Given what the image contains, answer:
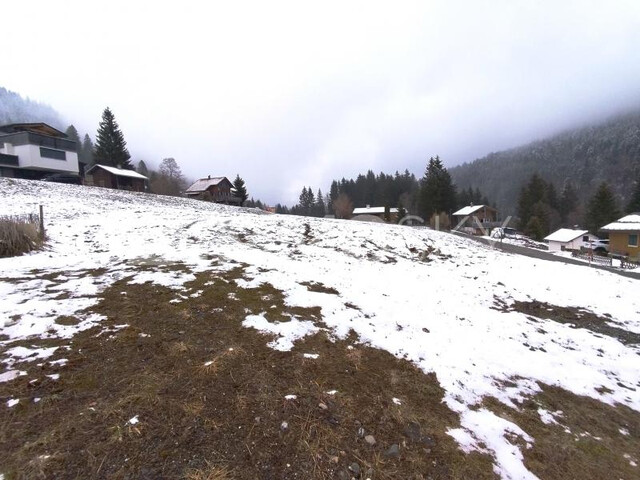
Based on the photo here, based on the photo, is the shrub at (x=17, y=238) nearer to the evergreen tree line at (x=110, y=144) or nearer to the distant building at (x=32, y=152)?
the distant building at (x=32, y=152)

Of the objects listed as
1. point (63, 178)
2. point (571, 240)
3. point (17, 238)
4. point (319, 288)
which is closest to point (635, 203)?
point (571, 240)

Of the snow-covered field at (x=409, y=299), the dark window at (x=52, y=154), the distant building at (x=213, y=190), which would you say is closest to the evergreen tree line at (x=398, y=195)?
the distant building at (x=213, y=190)

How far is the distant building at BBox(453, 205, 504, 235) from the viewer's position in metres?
66.4

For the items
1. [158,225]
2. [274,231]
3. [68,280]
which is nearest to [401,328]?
[68,280]

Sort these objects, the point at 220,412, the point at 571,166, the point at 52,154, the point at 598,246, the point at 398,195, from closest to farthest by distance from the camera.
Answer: the point at 220,412
the point at 52,154
the point at 598,246
the point at 398,195
the point at 571,166

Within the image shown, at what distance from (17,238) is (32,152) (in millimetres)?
42391

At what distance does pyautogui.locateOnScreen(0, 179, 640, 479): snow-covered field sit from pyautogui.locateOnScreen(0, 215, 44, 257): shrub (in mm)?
495

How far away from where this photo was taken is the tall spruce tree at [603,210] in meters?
57.3

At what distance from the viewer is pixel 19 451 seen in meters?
2.98

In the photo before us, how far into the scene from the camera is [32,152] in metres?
40.5

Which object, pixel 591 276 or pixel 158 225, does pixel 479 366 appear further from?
pixel 158 225

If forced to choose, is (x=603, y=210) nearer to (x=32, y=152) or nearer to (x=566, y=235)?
(x=566, y=235)

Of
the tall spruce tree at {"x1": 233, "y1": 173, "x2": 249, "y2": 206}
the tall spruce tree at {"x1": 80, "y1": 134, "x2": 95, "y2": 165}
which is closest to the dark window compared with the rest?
Result: the tall spruce tree at {"x1": 233, "y1": 173, "x2": 249, "y2": 206}

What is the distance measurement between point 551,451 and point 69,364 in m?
6.82
